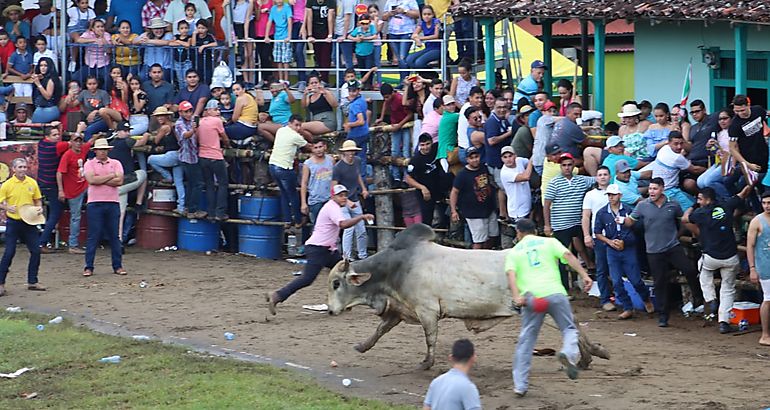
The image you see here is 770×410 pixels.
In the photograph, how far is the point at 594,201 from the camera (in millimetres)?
19016

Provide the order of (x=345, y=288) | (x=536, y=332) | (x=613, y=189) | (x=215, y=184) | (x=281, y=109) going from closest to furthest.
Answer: (x=536, y=332) → (x=345, y=288) → (x=613, y=189) → (x=215, y=184) → (x=281, y=109)

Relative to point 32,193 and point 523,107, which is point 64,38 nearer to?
point 32,193

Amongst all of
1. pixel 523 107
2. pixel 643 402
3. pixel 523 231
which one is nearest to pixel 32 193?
pixel 523 107

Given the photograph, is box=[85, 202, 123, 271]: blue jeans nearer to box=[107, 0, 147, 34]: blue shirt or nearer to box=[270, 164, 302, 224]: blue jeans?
box=[270, 164, 302, 224]: blue jeans

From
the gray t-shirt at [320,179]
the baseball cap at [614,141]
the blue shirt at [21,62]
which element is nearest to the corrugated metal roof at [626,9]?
the baseball cap at [614,141]

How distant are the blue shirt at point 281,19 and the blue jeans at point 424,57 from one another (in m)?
2.46

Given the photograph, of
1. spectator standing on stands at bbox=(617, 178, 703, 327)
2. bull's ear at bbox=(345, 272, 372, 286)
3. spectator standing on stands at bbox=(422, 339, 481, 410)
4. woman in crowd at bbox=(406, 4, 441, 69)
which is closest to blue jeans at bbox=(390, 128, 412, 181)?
woman in crowd at bbox=(406, 4, 441, 69)

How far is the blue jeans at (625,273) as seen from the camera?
18734mm

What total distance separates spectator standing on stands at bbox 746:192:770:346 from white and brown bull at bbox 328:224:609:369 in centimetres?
274

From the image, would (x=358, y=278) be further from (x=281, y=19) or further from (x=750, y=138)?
(x=281, y=19)

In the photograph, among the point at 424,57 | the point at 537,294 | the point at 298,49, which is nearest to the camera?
the point at 537,294

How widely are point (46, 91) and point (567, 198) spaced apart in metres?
10.3

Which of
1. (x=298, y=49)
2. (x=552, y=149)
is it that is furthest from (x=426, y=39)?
(x=552, y=149)

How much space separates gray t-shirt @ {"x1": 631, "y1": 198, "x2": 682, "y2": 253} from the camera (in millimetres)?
18219
